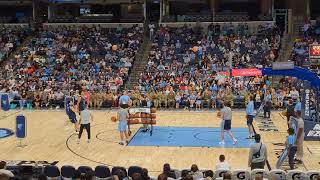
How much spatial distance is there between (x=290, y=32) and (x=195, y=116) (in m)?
16.9

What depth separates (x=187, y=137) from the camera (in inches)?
796

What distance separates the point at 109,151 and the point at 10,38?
24891 mm

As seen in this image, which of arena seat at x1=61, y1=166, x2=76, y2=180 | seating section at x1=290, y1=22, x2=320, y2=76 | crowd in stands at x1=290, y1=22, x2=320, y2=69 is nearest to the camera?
arena seat at x1=61, y1=166, x2=76, y2=180

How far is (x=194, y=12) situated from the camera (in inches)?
1668

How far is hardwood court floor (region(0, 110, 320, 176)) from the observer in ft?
53.1

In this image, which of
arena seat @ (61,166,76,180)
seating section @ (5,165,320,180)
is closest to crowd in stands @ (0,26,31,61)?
arena seat @ (61,166,76,180)

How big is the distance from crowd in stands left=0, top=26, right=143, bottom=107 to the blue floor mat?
951 centimetres

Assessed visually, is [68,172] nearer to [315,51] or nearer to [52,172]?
[52,172]

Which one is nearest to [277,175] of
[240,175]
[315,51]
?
[240,175]

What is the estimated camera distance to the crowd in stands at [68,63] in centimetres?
3088

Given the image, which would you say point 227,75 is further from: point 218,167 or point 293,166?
point 218,167

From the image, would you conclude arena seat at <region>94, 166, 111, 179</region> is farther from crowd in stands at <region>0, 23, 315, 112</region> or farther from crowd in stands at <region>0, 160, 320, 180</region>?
crowd in stands at <region>0, 23, 315, 112</region>

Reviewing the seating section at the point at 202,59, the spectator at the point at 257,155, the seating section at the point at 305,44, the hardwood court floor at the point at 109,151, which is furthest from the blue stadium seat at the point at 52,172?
the seating section at the point at 305,44

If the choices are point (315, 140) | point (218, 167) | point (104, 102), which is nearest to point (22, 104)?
point (104, 102)
